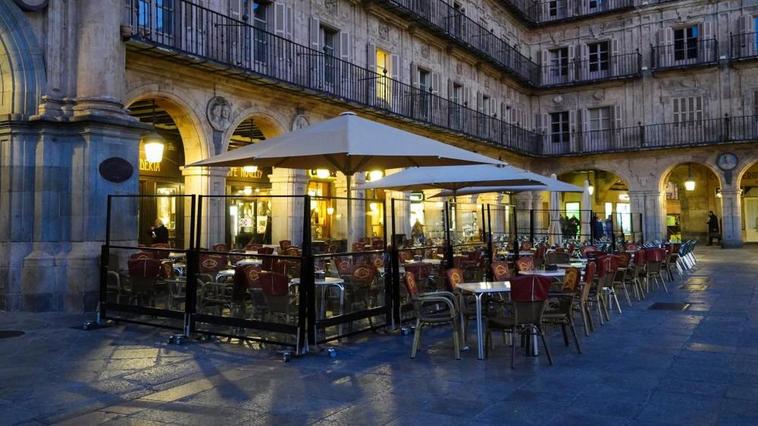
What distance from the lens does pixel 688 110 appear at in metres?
27.2

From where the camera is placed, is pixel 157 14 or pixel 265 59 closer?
pixel 157 14

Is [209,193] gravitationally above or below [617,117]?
below

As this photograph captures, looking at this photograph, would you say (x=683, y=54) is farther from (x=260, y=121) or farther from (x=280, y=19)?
(x=260, y=121)

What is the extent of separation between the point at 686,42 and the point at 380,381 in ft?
89.8

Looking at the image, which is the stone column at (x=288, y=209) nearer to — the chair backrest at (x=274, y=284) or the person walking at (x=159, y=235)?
the person walking at (x=159, y=235)

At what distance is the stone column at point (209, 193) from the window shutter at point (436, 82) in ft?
35.0

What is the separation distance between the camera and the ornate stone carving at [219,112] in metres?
12.9

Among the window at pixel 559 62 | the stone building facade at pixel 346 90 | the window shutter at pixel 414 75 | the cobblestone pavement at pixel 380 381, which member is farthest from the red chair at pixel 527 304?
the window at pixel 559 62

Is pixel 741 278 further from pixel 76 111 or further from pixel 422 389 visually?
pixel 76 111

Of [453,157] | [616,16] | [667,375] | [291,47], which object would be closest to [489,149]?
[616,16]

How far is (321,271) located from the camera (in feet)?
25.4

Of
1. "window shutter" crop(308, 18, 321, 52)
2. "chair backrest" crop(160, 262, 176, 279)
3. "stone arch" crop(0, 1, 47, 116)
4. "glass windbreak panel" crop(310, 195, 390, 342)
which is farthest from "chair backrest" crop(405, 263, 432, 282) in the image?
"window shutter" crop(308, 18, 321, 52)

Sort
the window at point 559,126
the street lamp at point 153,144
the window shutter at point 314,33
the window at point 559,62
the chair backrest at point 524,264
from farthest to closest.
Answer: the window at point 559,62
the window at point 559,126
the window shutter at point 314,33
the street lamp at point 153,144
the chair backrest at point 524,264

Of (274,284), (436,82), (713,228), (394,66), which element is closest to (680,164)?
(713,228)
